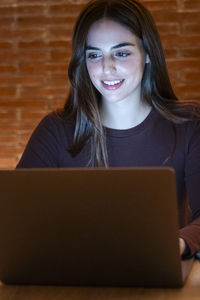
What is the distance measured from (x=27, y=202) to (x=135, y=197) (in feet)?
0.67

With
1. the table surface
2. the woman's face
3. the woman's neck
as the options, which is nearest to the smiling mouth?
the woman's face

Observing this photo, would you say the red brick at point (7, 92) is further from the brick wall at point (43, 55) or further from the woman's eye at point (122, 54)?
the woman's eye at point (122, 54)

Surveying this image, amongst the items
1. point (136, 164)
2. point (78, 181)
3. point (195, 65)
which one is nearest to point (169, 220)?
point (78, 181)

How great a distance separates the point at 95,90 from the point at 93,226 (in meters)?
0.94

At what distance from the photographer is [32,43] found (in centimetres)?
352

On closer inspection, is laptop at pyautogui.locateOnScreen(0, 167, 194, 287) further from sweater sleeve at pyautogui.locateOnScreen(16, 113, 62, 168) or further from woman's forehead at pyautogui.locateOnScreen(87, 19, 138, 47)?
woman's forehead at pyautogui.locateOnScreen(87, 19, 138, 47)

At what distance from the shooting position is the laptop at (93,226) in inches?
39.2

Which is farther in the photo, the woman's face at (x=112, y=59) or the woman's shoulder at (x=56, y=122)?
the woman's shoulder at (x=56, y=122)

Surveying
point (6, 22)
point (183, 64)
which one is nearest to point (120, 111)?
point (183, 64)

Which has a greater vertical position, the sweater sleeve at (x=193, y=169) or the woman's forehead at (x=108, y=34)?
the woman's forehead at (x=108, y=34)

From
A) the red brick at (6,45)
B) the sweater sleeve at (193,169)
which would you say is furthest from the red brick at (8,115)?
the sweater sleeve at (193,169)

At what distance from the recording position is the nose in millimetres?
1735

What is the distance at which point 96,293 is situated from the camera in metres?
1.10

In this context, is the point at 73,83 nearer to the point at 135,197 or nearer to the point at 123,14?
the point at 123,14
